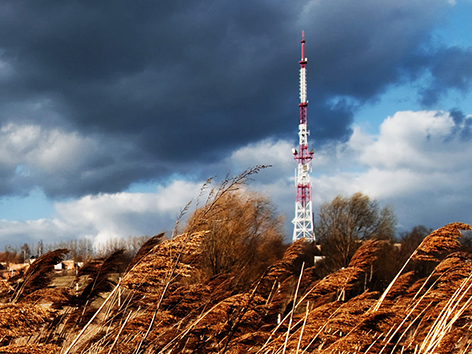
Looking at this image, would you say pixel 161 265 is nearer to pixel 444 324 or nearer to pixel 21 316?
pixel 21 316

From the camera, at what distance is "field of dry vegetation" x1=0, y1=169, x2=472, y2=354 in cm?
312

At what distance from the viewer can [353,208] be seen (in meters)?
36.2

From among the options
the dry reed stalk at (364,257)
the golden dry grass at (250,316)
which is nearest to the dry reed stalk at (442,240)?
the golden dry grass at (250,316)

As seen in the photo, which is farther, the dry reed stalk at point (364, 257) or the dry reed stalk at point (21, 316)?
the dry reed stalk at point (364, 257)

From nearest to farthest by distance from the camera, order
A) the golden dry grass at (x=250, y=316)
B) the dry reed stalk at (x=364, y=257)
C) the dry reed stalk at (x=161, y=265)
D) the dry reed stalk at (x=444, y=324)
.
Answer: the dry reed stalk at (x=161, y=265) → the golden dry grass at (x=250, y=316) → the dry reed stalk at (x=444, y=324) → the dry reed stalk at (x=364, y=257)

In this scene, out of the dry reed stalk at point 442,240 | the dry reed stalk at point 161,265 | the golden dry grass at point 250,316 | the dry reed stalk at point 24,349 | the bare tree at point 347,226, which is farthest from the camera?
the bare tree at point 347,226

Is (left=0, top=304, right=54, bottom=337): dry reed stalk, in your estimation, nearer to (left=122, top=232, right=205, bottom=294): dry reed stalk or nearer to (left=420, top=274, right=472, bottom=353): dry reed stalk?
(left=122, top=232, right=205, bottom=294): dry reed stalk

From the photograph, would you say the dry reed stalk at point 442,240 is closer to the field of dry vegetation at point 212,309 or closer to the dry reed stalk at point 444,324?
the field of dry vegetation at point 212,309

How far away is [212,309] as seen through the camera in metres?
3.62

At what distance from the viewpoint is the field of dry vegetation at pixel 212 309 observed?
312cm

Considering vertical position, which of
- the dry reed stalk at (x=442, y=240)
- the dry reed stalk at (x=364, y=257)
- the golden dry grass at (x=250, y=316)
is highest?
the dry reed stalk at (x=442, y=240)

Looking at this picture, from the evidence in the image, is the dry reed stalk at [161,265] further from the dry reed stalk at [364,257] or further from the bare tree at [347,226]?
the bare tree at [347,226]

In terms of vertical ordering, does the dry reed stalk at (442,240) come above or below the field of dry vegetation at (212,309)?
above

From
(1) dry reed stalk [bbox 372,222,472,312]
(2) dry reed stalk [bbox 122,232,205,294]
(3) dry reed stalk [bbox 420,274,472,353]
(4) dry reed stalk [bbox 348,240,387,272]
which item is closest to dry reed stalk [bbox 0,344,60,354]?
(2) dry reed stalk [bbox 122,232,205,294]
